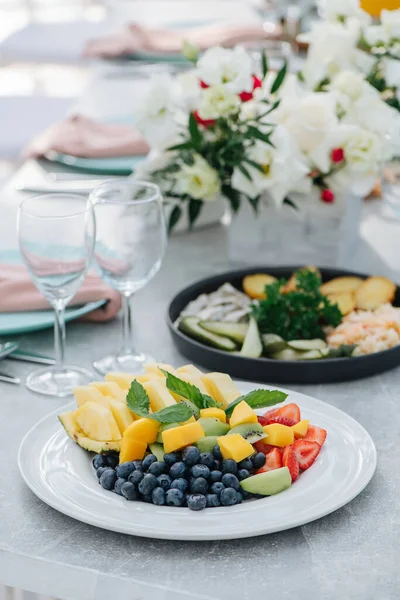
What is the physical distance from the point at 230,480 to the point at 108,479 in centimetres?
12

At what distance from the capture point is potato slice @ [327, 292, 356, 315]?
141 cm

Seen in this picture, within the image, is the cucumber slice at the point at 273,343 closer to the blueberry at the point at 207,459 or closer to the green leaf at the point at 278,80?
the blueberry at the point at 207,459

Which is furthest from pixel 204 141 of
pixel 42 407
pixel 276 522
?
pixel 276 522

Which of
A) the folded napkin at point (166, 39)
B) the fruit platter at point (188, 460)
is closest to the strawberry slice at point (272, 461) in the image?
the fruit platter at point (188, 460)

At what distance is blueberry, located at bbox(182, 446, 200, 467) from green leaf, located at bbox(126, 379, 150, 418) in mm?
64

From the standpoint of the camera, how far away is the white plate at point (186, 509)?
35.3 inches

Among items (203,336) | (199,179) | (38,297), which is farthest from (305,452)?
(199,179)

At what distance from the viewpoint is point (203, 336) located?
4.32ft

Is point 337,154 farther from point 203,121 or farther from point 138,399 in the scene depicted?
point 138,399

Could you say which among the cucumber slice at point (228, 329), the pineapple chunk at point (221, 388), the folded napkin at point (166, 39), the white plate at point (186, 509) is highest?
the pineapple chunk at point (221, 388)

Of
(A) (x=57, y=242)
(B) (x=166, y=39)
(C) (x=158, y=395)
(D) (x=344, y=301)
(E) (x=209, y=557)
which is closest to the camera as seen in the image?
(E) (x=209, y=557)

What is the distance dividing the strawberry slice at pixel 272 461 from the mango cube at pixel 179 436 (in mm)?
78

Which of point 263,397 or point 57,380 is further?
point 57,380

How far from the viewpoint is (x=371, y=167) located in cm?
159
